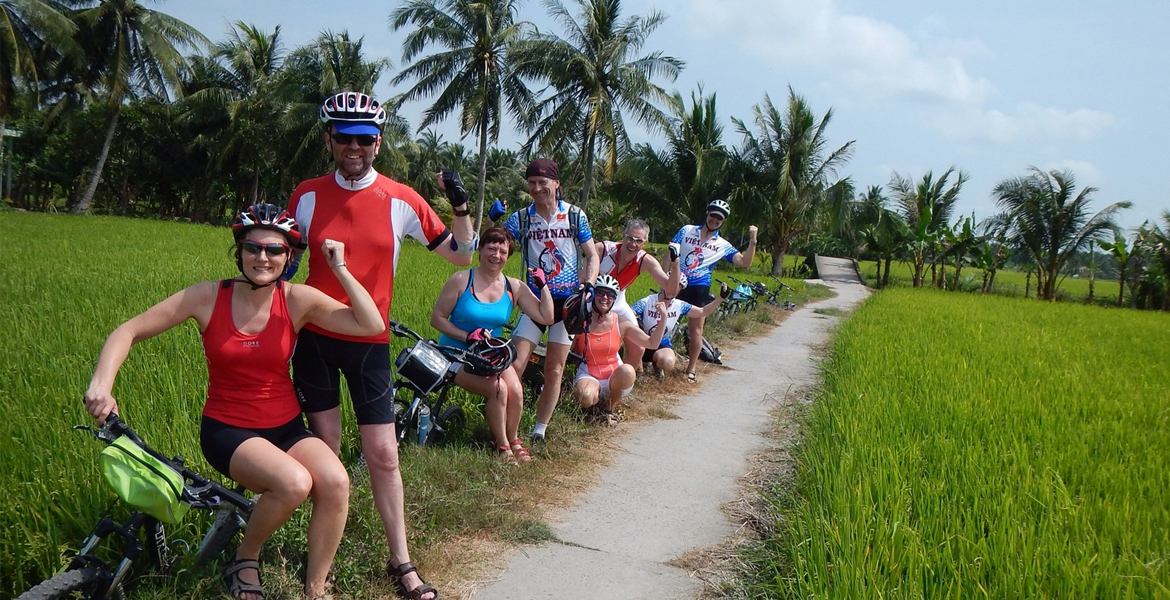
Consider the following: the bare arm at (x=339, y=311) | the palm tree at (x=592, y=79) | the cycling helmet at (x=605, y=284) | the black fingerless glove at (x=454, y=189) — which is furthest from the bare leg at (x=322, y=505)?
the palm tree at (x=592, y=79)

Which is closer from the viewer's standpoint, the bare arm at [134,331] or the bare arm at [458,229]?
the bare arm at [134,331]

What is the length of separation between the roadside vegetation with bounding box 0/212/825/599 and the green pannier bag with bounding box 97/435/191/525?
0.50 m

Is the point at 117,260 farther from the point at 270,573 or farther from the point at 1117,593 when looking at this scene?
the point at 1117,593

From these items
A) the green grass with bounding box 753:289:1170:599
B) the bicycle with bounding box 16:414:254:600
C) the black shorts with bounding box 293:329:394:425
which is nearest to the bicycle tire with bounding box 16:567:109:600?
the bicycle with bounding box 16:414:254:600

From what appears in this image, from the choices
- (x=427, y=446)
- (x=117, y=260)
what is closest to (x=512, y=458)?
(x=427, y=446)

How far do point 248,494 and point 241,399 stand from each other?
82 cm

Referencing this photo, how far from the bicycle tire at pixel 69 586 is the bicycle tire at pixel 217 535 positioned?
33 centimetres

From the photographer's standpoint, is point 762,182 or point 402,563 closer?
point 402,563

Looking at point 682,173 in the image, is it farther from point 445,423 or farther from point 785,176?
point 445,423

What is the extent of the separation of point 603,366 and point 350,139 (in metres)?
3.05

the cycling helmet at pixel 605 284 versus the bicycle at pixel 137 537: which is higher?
the cycling helmet at pixel 605 284

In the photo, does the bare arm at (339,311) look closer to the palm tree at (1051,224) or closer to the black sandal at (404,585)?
the black sandal at (404,585)

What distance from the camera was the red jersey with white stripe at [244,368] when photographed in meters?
2.57

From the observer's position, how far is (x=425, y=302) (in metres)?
8.47
